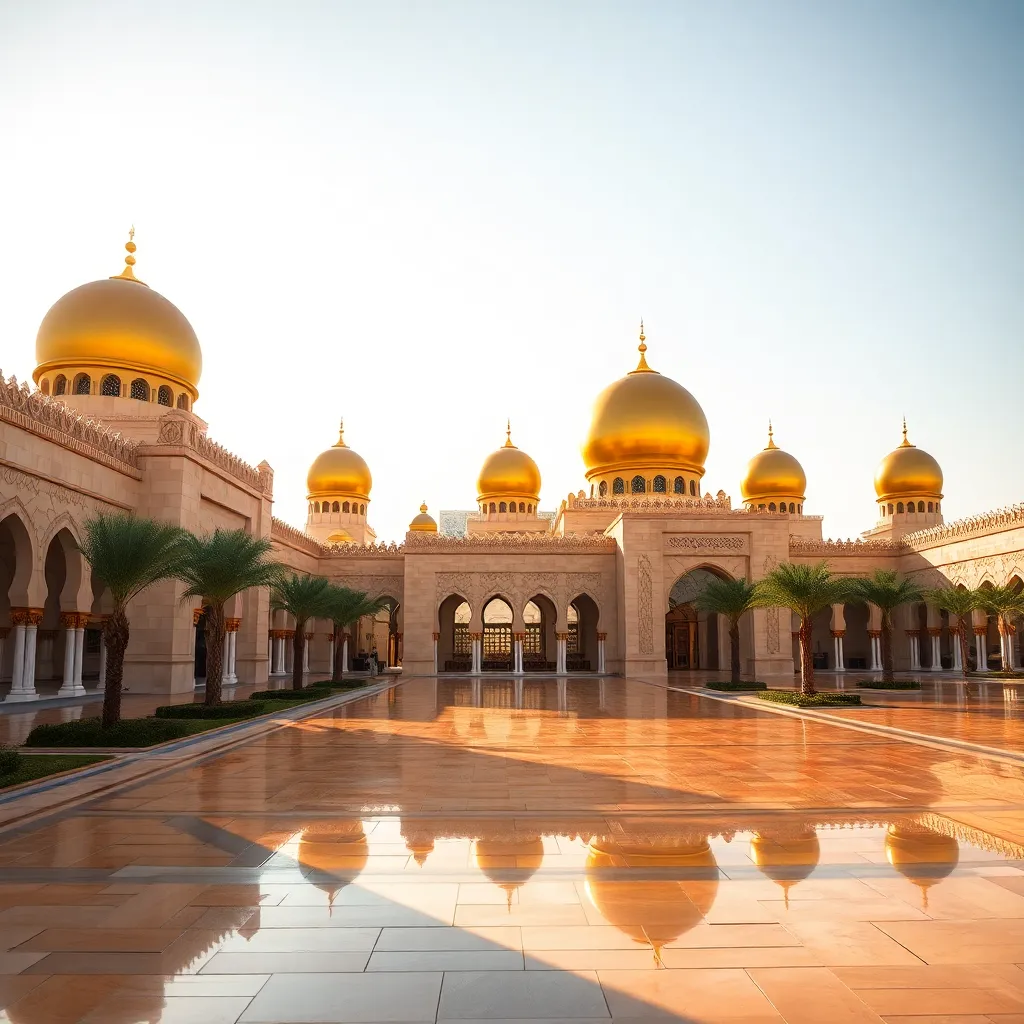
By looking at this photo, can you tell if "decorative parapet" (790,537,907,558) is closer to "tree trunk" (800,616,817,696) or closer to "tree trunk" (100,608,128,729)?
"tree trunk" (800,616,817,696)

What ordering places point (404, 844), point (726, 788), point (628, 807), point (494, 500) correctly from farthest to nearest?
point (494, 500), point (726, 788), point (628, 807), point (404, 844)

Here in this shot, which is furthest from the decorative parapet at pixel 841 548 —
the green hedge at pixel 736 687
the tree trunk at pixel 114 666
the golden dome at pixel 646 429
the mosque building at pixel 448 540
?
the tree trunk at pixel 114 666

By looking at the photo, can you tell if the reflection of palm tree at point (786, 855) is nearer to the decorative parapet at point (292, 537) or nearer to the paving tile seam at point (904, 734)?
the paving tile seam at point (904, 734)

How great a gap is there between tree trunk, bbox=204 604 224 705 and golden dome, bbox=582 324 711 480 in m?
19.3

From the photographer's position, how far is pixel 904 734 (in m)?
10.4

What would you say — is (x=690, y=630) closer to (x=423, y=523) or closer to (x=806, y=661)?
(x=423, y=523)

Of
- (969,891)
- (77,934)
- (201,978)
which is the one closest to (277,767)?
(77,934)

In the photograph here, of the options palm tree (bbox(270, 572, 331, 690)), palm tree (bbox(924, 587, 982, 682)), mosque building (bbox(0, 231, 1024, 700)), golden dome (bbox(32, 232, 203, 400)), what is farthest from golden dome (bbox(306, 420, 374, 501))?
palm tree (bbox(924, 587, 982, 682))

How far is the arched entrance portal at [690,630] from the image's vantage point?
32250 mm

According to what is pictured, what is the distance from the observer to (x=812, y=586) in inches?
669

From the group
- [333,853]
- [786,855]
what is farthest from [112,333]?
[786,855]

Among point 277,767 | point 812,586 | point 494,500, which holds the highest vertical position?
point 494,500

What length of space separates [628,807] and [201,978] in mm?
3542

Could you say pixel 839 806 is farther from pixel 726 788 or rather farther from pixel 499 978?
pixel 499 978
